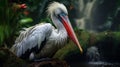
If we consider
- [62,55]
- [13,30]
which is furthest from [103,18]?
[13,30]

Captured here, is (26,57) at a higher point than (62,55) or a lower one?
higher

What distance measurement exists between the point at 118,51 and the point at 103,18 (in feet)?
32.1

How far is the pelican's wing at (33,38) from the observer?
8523 mm

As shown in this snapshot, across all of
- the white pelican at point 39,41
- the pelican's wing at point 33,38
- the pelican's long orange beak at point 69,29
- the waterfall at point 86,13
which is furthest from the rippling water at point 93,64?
the waterfall at point 86,13

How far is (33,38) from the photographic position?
8.56m

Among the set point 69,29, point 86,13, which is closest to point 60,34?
point 69,29

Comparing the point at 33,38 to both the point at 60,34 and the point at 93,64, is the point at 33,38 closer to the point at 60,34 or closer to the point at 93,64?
the point at 60,34

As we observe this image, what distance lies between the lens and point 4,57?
7.57 m

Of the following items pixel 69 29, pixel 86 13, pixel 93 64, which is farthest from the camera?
pixel 86 13

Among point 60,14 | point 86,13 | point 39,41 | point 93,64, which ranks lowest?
point 86,13

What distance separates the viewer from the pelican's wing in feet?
28.0

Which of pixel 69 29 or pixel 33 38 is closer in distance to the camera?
pixel 33 38

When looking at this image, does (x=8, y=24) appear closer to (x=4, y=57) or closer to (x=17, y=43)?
(x=17, y=43)

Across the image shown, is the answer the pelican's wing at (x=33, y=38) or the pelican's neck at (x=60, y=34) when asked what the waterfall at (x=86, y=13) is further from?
the pelican's wing at (x=33, y=38)
